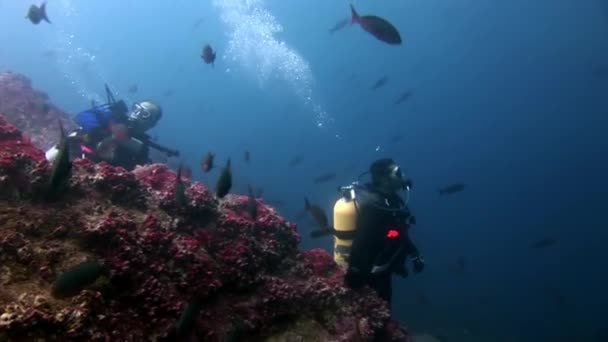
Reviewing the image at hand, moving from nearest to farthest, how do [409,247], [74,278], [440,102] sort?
1. [74,278]
2. [409,247]
3. [440,102]

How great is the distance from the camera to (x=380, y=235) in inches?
232

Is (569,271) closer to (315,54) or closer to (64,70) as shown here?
(315,54)

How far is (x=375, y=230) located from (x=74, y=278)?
4068mm

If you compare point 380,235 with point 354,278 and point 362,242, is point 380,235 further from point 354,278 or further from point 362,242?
point 354,278

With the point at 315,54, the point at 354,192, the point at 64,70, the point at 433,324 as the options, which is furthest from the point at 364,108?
the point at 354,192

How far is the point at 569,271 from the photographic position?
11631cm

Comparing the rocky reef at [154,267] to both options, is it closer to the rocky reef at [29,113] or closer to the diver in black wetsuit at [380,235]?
the diver in black wetsuit at [380,235]

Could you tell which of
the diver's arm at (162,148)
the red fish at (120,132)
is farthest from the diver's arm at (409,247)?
the red fish at (120,132)

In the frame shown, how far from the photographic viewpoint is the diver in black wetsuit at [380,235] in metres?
5.71

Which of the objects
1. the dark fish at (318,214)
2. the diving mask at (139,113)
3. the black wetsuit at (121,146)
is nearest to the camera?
the dark fish at (318,214)

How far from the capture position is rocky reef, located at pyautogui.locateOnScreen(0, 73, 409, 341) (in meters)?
2.96

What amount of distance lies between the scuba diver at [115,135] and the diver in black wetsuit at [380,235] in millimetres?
3318

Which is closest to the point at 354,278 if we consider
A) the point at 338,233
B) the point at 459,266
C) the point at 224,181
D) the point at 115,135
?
the point at 338,233

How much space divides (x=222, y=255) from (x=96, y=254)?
4.33ft
